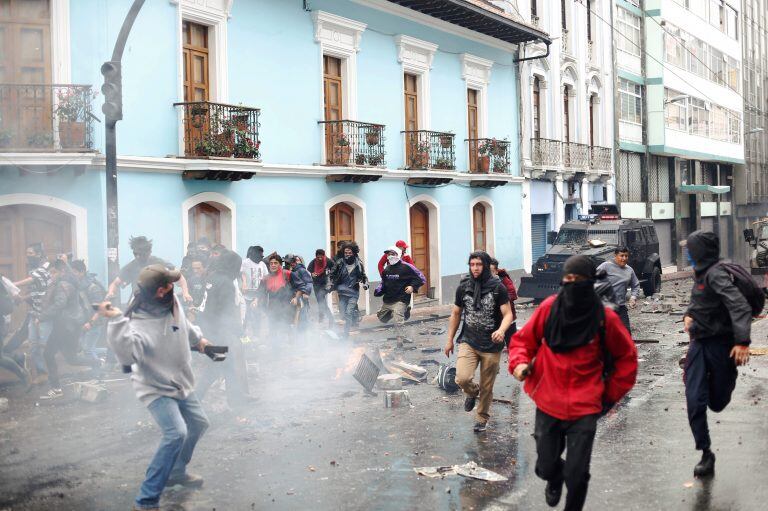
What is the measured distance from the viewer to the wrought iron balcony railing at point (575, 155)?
105 ft

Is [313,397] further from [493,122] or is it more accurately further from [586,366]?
[493,122]

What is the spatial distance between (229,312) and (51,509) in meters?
3.42

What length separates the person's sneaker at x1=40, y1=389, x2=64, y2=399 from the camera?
423 inches

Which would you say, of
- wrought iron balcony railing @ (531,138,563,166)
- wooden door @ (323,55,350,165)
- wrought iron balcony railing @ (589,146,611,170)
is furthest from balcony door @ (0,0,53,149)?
wrought iron balcony railing @ (589,146,611,170)

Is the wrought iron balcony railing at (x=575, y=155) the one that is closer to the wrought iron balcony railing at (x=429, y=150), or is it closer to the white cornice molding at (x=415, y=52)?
the wrought iron balcony railing at (x=429, y=150)

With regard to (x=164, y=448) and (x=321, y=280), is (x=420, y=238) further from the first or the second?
(x=164, y=448)

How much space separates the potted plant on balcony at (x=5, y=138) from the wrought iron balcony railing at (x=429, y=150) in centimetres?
1099

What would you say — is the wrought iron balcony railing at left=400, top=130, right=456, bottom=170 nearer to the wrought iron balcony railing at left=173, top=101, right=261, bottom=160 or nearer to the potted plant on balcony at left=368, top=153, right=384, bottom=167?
the potted plant on balcony at left=368, top=153, right=384, bottom=167

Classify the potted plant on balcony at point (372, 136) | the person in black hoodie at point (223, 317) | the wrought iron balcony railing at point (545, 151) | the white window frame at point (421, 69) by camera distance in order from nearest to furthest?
the person in black hoodie at point (223, 317), the potted plant on balcony at point (372, 136), the white window frame at point (421, 69), the wrought iron balcony railing at point (545, 151)

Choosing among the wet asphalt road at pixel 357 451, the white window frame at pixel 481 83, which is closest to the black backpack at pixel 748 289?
the wet asphalt road at pixel 357 451

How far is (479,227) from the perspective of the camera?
27844 millimetres

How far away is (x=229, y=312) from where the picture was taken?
31.3 ft

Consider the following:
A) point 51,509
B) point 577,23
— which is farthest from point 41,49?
point 577,23

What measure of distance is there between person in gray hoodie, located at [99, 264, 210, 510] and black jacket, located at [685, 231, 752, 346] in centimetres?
373
